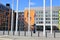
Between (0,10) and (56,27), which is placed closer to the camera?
(0,10)

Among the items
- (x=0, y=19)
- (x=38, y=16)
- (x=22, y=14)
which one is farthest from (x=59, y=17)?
(x=0, y=19)

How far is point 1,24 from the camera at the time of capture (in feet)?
177

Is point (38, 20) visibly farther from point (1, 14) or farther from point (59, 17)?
point (1, 14)

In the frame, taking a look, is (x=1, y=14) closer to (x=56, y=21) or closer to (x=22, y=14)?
(x=22, y=14)

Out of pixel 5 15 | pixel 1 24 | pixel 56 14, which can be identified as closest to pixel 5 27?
pixel 1 24

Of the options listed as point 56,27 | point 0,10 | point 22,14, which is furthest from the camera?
point 56,27

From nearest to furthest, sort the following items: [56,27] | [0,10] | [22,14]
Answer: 1. [0,10]
2. [22,14]
3. [56,27]

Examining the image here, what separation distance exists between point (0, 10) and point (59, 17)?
36.3 metres

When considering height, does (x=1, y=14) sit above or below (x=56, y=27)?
above

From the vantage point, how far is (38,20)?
75750mm

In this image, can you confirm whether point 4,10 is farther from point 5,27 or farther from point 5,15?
point 5,27

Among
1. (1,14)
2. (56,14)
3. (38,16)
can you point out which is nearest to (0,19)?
(1,14)

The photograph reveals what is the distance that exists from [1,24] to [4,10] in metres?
6.44

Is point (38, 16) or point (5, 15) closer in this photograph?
point (5, 15)
